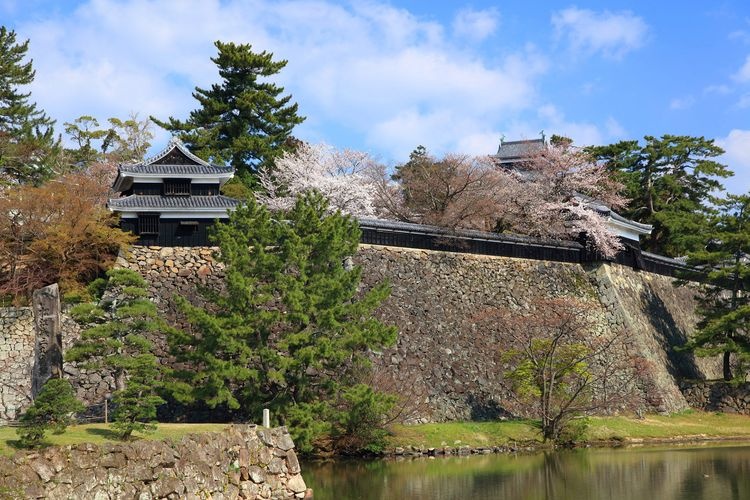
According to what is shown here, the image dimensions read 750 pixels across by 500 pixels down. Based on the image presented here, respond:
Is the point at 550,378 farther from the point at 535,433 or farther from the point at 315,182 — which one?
the point at 315,182

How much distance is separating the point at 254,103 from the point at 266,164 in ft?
9.14

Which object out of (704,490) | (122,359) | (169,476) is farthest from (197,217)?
(704,490)

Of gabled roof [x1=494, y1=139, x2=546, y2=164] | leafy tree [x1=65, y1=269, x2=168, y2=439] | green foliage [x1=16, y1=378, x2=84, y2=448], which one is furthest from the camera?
gabled roof [x1=494, y1=139, x2=546, y2=164]

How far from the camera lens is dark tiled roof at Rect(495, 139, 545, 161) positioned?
141 feet

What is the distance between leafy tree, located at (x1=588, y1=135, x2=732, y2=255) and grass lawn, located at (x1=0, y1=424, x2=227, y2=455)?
31.4 m

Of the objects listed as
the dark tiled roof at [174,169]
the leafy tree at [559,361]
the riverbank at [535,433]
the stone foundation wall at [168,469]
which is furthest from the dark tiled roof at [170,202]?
the stone foundation wall at [168,469]

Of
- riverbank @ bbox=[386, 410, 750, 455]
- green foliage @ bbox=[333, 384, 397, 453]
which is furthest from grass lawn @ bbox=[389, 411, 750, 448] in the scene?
green foliage @ bbox=[333, 384, 397, 453]

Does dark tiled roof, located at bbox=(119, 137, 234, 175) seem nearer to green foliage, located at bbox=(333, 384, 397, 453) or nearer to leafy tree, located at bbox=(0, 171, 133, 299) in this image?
leafy tree, located at bbox=(0, 171, 133, 299)

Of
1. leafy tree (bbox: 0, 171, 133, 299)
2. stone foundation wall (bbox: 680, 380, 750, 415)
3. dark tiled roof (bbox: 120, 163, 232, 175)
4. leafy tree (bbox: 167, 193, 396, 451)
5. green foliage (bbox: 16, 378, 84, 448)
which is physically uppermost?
dark tiled roof (bbox: 120, 163, 232, 175)

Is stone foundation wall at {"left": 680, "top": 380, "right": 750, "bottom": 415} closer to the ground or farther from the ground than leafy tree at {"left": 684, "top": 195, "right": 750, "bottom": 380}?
closer to the ground

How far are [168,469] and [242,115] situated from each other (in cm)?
2730

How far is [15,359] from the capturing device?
79.1 feet

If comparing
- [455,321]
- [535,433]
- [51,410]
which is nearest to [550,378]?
[535,433]

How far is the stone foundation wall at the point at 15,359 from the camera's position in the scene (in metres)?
23.4
